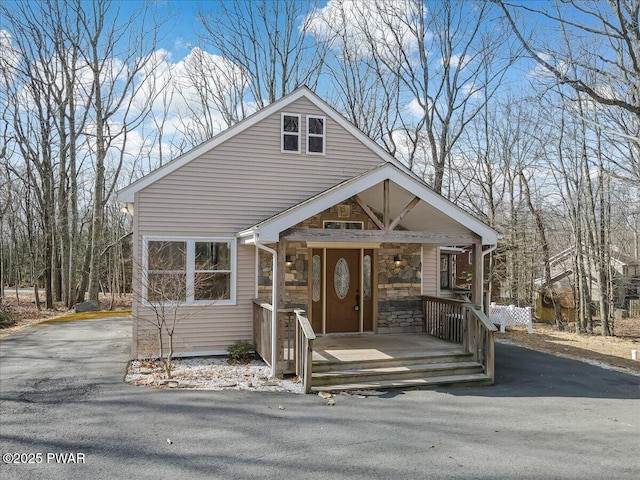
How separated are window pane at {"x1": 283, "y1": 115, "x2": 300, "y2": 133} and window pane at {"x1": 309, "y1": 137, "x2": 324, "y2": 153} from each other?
422mm

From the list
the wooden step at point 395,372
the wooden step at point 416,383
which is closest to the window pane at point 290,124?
the wooden step at point 395,372

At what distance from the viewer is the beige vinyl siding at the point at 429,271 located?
447 inches

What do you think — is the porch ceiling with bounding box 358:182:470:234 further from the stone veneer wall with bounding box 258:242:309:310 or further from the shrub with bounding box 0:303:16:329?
the shrub with bounding box 0:303:16:329

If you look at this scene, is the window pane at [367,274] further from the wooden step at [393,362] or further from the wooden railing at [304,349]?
the wooden railing at [304,349]

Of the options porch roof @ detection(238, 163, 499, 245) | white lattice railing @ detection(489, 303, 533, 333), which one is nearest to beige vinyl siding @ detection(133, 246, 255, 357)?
porch roof @ detection(238, 163, 499, 245)

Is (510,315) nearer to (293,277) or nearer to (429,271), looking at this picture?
(429,271)

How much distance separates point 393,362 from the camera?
825cm

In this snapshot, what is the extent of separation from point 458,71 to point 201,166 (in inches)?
636

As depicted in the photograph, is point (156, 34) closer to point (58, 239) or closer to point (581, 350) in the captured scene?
point (58, 239)

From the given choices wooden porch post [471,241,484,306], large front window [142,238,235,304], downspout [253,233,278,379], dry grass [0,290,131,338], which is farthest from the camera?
dry grass [0,290,131,338]

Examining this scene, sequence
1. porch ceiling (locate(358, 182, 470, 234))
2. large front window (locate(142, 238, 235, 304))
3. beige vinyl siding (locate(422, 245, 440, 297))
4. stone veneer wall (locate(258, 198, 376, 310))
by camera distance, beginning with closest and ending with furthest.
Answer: porch ceiling (locate(358, 182, 470, 234))
large front window (locate(142, 238, 235, 304))
stone veneer wall (locate(258, 198, 376, 310))
beige vinyl siding (locate(422, 245, 440, 297))

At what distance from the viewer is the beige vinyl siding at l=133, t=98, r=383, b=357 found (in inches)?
383

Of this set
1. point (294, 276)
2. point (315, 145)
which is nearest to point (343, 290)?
point (294, 276)

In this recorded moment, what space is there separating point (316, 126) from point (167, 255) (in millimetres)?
4608
